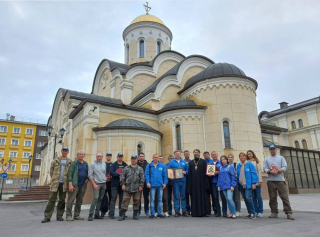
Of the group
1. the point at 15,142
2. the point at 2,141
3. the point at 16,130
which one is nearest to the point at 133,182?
the point at 15,142

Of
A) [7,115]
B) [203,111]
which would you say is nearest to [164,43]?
[203,111]

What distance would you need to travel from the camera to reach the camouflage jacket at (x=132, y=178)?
6.60m

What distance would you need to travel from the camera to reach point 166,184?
278 inches

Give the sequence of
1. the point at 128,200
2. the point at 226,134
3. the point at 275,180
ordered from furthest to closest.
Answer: the point at 226,134, the point at 128,200, the point at 275,180

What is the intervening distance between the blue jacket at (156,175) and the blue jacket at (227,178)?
156 cm

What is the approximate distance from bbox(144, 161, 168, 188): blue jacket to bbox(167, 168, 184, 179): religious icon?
14 cm

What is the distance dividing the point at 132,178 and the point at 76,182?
1479 mm

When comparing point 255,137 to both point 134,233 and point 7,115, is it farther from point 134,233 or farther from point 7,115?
point 7,115

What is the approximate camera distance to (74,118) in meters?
17.0

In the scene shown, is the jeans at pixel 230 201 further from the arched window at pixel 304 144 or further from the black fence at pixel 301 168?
the arched window at pixel 304 144

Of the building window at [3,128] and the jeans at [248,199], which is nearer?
the jeans at [248,199]

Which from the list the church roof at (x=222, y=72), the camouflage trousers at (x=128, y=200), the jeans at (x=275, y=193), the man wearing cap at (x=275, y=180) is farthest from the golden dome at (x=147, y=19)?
the jeans at (x=275, y=193)

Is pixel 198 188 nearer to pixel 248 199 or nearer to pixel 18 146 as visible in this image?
pixel 248 199

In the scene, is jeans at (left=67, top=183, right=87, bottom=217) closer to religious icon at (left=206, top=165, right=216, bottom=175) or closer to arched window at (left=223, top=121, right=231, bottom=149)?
religious icon at (left=206, top=165, right=216, bottom=175)
